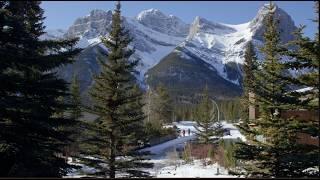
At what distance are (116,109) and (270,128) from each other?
995 cm

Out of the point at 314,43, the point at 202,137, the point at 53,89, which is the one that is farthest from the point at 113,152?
the point at 202,137

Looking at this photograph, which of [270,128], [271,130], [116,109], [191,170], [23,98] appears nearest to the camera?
[23,98]

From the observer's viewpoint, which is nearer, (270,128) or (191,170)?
(270,128)

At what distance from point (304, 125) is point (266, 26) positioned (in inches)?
277

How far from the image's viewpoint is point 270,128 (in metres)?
20.2

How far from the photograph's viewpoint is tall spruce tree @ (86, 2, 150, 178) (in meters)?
26.2

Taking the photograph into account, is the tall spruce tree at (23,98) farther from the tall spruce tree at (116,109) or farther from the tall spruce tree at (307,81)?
the tall spruce tree at (116,109)

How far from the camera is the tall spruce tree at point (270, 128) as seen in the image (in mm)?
19453

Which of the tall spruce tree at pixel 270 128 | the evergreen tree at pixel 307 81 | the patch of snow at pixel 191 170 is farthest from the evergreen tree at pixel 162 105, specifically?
the evergreen tree at pixel 307 81

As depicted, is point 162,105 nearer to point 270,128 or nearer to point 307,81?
point 270,128

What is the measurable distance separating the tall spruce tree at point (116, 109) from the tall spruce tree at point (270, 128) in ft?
24.5

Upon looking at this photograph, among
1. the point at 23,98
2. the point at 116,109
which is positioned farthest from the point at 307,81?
the point at 116,109

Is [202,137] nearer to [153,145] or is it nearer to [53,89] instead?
[153,145]

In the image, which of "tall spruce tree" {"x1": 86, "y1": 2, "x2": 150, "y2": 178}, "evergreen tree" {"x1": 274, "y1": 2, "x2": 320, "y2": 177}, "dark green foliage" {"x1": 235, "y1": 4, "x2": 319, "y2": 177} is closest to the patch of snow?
"tall spruce tree" {"x1": 86, "y1": 2, "x2": 150, "y2": 178}
